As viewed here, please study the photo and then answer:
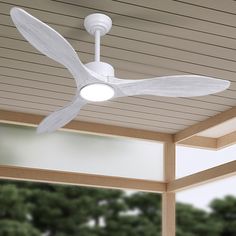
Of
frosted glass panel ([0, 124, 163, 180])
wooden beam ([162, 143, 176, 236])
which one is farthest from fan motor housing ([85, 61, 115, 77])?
wooden beam ([162, 143, 176, 236])

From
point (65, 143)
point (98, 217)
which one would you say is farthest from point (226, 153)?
point (98, 217)

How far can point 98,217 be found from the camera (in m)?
8.80

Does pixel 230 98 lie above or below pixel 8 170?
above

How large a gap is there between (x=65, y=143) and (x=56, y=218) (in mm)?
4507

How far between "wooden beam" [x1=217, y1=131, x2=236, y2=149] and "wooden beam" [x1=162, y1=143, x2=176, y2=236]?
440mm

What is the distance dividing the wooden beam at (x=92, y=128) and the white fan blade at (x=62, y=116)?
3.86ft

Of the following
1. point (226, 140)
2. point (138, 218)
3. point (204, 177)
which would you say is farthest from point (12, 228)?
point (204, 177)

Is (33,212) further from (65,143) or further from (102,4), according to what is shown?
(102,4)

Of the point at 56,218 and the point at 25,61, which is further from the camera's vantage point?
the point at 56,218

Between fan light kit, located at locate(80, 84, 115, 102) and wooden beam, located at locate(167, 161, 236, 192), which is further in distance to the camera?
wooden beam, located at locate(167, 161, 236, 192)

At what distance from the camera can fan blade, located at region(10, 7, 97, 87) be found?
2.00 meters

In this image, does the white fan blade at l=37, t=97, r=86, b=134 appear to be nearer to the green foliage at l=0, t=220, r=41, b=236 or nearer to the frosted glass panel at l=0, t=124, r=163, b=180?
the frosted glass panel at l=0, t=124, r=163, b=180

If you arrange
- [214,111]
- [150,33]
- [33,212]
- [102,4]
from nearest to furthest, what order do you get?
[102,4] < [150,33] < [214,111] < [33,212]

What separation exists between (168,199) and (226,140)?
Result: 0.73 meters
